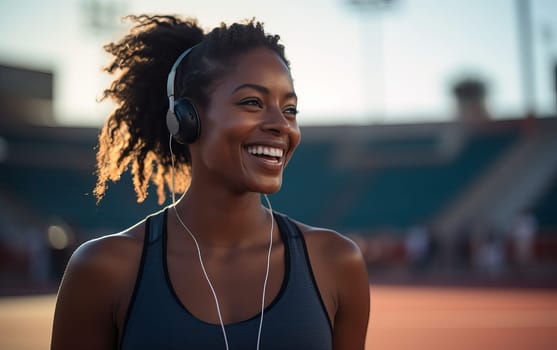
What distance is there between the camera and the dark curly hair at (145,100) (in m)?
3.00

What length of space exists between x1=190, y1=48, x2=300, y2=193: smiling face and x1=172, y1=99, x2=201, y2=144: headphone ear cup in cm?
4

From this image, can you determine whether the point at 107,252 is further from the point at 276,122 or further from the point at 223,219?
the point at 276,122

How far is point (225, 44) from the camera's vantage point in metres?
2.60

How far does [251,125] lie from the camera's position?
2432 millimetres

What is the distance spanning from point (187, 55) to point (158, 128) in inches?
16.7

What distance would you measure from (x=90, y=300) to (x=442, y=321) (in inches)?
350

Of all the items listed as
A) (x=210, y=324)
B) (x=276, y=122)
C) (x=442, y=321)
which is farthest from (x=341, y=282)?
(x=442, y=321)

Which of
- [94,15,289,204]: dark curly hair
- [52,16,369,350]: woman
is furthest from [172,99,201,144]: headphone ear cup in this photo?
[94,15,289,204]: dark curly hair

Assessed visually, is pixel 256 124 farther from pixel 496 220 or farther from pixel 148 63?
pixel 496 220

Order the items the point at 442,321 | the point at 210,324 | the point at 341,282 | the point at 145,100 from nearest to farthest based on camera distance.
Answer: the point at 210,324
the point at 341,282
the point at 145,100
the point at 442,321

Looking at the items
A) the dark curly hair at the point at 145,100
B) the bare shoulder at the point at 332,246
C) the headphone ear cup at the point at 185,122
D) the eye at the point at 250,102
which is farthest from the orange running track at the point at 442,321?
the eye at the point at 250,102

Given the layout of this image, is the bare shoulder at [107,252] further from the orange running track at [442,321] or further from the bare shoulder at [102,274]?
the orange running track at [442,321]

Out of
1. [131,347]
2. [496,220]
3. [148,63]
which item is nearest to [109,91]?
[148,63]

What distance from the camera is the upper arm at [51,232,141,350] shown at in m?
2.37
